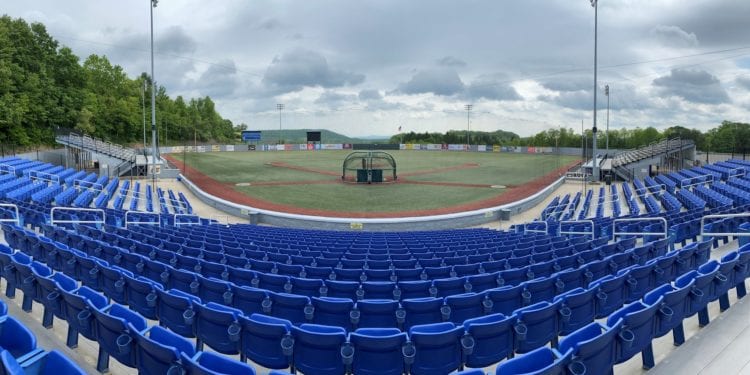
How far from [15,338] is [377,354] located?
3.09 m

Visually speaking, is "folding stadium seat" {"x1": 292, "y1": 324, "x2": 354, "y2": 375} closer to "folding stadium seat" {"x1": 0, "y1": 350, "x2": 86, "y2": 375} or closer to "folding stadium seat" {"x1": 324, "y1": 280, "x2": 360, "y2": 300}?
"folding stadium seat" {"x1": 0, "y1": 350, "x2": 86, "y2": 375}

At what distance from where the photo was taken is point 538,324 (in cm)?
557

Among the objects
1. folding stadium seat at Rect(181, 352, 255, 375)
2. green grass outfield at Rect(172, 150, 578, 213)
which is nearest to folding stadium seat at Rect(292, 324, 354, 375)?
folding stadium seat at Rect(181, 352, 255, 375)

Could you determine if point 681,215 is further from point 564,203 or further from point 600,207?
point 564,203

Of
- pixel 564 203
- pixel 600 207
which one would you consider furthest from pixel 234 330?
pixel 564 203

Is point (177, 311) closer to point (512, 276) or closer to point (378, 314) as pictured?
point (378, 314)

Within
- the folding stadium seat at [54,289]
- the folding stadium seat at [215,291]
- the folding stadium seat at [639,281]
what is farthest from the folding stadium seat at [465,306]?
the folding stadium seat at [54,289]

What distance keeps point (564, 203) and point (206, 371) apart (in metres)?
28.2

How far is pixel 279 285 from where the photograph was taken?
7613 millimetres

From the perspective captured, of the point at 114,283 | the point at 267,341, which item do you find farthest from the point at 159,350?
the point at 114,283

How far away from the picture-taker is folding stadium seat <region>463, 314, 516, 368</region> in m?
5.03

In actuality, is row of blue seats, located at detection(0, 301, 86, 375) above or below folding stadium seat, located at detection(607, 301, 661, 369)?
above

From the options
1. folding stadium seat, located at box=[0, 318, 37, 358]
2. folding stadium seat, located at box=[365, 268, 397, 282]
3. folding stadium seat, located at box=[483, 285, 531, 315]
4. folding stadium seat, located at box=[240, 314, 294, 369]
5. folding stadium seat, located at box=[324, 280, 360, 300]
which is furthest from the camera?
folding stadium seat, located at box=[365, 268, 397, 282]

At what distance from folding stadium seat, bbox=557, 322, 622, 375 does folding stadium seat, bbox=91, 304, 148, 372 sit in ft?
13.0
